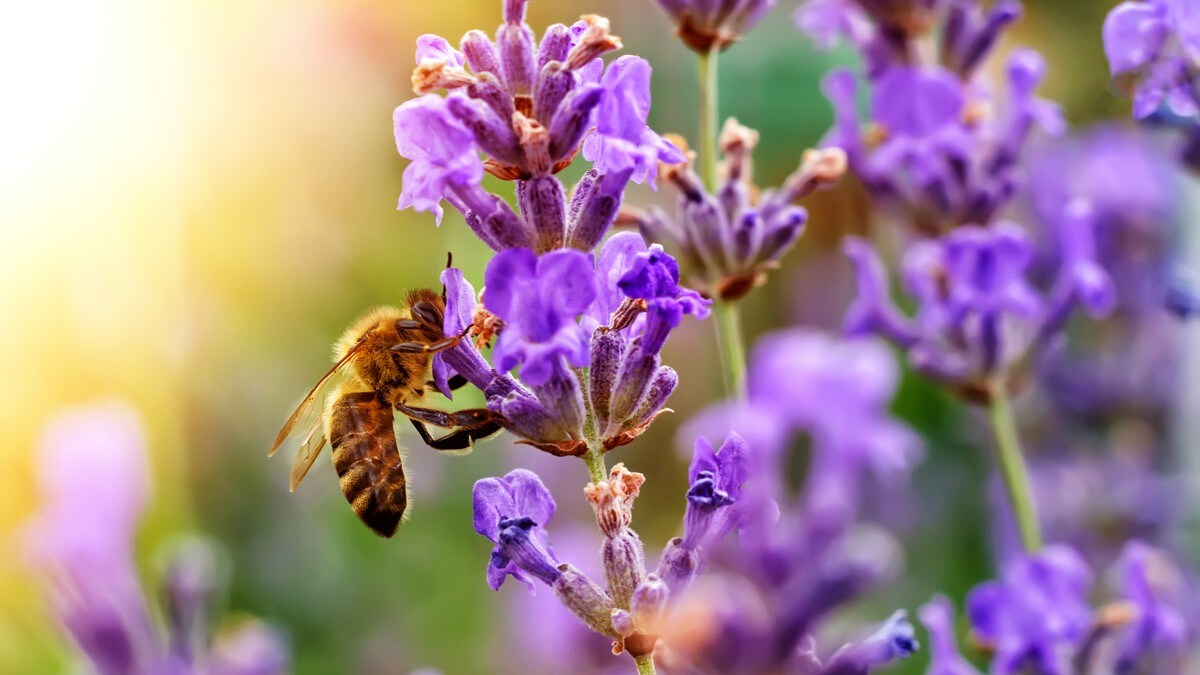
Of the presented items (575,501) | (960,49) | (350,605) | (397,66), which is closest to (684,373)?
(575,501)

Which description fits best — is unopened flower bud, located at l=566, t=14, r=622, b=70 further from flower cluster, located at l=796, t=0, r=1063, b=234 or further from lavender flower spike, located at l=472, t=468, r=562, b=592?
flower cluster, located at l=796, t=0, r=1063, b=234

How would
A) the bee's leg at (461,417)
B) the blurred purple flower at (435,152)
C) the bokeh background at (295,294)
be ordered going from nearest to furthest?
1. the blurred purple flower at (435,152)
2. the bee's leg at (461,417)
3. the bokeh background at (295,294)

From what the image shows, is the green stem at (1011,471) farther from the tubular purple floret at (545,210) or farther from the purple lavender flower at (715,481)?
the tubular purple floret at (545,210)

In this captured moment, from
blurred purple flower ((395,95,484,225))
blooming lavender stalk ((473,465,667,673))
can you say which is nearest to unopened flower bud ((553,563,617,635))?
blooming lavender stalk ((473,465,667,673))

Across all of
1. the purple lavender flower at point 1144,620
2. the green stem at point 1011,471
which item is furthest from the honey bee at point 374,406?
the purple lavender flower at point 1144,620

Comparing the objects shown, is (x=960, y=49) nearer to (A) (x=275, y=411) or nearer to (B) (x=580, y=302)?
(B) (x=580, y=302)

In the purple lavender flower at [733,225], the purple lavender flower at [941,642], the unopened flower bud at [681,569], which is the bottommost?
the purple lavender flower at [941,642]

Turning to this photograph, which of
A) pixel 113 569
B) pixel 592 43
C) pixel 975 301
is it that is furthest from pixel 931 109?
pixel 113 569
